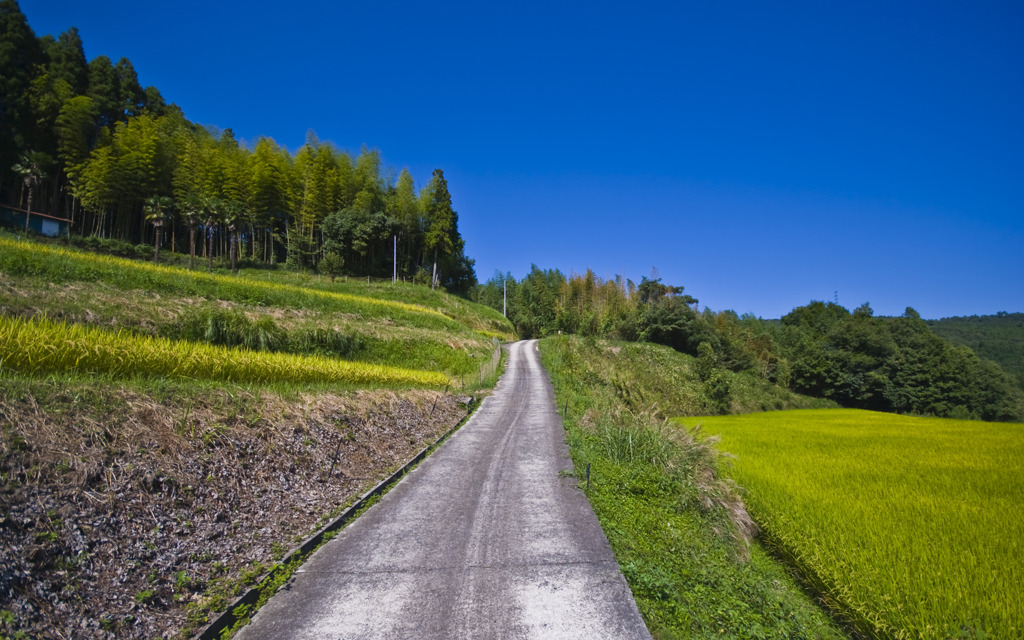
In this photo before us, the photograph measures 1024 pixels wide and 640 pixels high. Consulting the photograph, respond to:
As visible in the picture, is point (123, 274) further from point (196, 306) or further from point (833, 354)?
point (833, 354)

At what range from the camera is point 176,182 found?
40031 mm

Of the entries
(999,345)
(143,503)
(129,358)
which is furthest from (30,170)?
(999,345)

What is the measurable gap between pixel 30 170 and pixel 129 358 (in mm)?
39824

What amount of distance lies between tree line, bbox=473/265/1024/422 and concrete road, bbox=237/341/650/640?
25272mm

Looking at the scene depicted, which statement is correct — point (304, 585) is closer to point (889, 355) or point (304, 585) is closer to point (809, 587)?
point (809, 587)

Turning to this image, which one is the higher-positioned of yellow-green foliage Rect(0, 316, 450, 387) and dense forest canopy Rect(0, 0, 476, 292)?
dense forest canopy Rect(0, 0, 476, 292)

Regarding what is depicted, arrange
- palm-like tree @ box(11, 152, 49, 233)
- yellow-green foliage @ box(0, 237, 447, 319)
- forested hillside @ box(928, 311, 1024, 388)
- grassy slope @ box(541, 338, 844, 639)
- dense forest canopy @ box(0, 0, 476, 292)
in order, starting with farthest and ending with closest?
forested hillside @ box(928, 311, 1024, 388) → dense forest canopy @ box(0, 0, 476, 292) → palm-like tree @ box(11, 152, 49, 233) → yellow-green foliage @ box(0, 237, 447, 319) → grassy slope @ box(541, 338, 844, 639)

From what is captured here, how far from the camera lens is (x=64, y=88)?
130 ft

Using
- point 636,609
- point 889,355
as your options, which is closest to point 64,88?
point 636,609

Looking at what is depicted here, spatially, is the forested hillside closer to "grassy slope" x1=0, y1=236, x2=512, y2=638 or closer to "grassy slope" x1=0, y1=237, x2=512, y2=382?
"grassy slope" x1=0, y1=237, x2=512, y2=382

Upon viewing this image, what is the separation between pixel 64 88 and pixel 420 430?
55024mm

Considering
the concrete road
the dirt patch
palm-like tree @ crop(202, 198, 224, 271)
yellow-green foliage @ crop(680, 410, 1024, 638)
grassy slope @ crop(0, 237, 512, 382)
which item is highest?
palm-like tree @ crop(202, 198, 224, 271)

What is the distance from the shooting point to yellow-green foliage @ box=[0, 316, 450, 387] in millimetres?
6172

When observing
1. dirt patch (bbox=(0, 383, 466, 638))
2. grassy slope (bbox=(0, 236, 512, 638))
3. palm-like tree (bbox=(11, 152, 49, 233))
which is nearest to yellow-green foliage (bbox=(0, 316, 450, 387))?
grassy slope (bbox=(0, 236, 512, 638))
